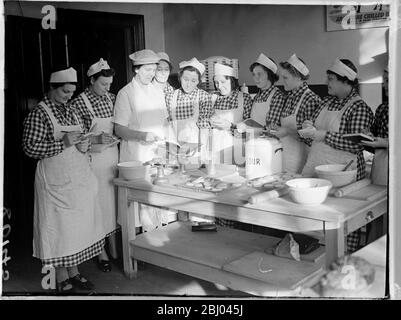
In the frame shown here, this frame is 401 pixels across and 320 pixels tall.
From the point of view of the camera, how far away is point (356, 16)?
2.84 m

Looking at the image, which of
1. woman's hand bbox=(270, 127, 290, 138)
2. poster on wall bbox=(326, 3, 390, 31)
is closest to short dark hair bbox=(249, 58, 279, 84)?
woman's hand bbox=(270, 127, 290, 138)

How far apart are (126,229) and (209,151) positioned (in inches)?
28.1

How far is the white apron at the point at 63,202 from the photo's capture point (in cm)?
319

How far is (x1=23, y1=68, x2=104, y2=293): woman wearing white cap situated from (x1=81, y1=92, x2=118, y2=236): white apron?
48 millimetres

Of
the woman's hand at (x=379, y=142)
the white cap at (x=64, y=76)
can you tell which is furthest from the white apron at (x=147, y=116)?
the woman's hand at (x=379, y=142)

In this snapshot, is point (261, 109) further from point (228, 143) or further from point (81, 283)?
point (81, 283)

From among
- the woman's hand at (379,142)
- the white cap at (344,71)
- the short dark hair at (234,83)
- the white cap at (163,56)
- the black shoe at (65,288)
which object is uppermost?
the white cap at (163,56)

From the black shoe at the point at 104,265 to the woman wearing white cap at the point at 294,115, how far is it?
A: 1261mm

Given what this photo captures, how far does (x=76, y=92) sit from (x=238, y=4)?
3.68 feet

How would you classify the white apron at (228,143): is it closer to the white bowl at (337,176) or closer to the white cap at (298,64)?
the white cap at (298,64)

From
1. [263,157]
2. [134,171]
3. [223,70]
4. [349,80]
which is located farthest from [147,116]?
[349,80]

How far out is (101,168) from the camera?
3.29 m

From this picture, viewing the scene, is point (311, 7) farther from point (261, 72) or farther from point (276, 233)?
point (276, 233)
